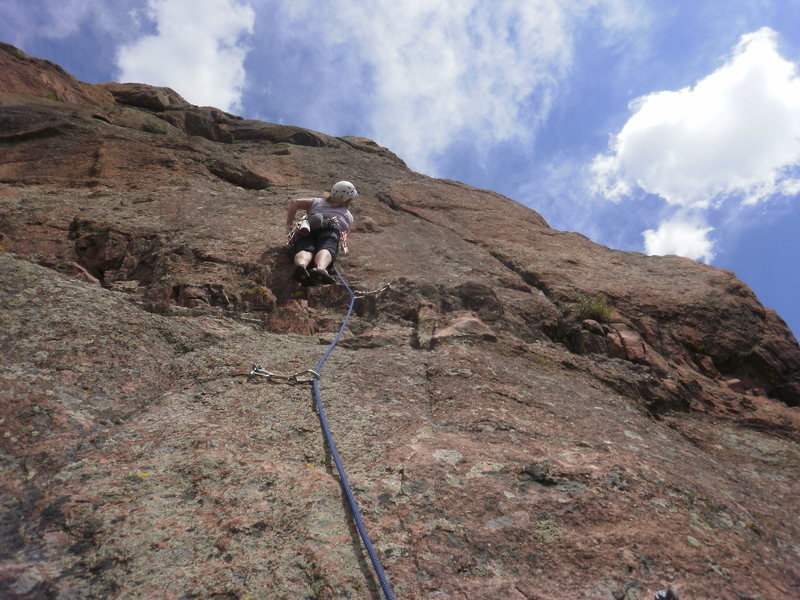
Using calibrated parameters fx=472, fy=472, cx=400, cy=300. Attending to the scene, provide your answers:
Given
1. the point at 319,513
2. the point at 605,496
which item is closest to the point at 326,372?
the point at 319,513

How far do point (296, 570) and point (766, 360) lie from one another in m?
7.21

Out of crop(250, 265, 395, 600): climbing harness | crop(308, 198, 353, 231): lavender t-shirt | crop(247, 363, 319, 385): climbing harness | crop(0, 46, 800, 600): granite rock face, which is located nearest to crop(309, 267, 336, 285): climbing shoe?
crop(0, 46, 800, 600): granite rock face

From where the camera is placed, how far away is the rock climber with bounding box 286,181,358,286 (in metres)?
6.18

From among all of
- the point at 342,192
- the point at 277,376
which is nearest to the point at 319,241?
the point at 342,192

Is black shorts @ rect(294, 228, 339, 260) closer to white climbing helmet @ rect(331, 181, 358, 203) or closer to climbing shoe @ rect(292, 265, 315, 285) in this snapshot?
climbing shoe @ rect(292, 265, 315, 285)

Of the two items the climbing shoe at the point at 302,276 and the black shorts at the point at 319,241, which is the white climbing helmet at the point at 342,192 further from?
the climbing shoe at the point at 302,276

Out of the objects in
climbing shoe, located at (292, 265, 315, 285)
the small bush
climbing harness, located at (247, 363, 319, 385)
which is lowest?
climbing harness, located at (247, 363, 319, 385)

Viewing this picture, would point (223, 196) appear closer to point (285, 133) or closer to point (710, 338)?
point (285, 133)

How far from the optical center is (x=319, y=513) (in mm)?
2604

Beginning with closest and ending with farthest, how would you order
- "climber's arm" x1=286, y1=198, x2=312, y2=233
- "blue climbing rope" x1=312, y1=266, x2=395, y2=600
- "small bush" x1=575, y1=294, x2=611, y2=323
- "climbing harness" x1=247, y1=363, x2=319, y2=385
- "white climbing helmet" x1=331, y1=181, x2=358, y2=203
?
"blue climbing rope" x1=312, y1=266, x2=395, y2=600 < "climbing harness" x1=247, y1=363, x2=319, y2=385 < "small bush" x1=575, y1=294, x2=611, y2=323 < "climber's arm" x1=286, y1=198, x2=312, y2=233 < "white climbing helmet" x1=331, y1=181, x2=358, y2=203

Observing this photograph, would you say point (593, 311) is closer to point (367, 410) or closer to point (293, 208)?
point (367, 410)

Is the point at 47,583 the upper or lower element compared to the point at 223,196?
lower

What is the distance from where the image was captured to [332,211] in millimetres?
7441

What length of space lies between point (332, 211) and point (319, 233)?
0.66 meters
